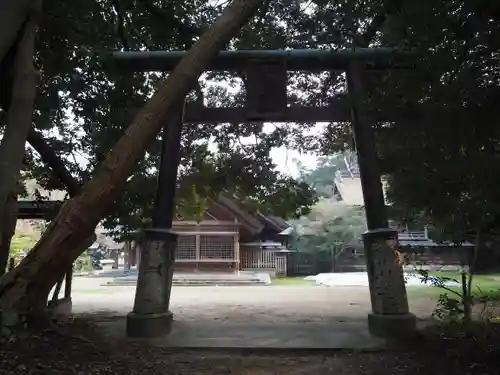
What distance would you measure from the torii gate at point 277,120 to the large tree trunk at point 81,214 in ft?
6.88

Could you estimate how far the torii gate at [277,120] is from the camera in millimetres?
6551

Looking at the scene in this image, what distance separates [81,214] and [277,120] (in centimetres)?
416

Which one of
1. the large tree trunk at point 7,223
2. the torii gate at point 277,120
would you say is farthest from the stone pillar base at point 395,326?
the large tree trunk at point 7,223

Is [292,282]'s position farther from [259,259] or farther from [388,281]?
[388,281]

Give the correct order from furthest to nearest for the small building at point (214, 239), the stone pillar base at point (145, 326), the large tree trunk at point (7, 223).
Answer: the small building at point (214, 239), the stone pillar base at point (145, 326), the large tree trunk at point (7, 223)

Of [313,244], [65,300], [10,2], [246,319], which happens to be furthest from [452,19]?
[313,244]

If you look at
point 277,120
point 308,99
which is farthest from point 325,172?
point 277,120

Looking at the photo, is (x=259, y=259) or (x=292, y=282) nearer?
(x=292, y=282)

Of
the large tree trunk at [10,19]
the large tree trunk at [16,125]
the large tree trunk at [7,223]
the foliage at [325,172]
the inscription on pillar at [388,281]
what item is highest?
the foliage at [325,172]

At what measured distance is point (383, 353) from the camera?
5.80 metres

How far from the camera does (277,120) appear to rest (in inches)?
313

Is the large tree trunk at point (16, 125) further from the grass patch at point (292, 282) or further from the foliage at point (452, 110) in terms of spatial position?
the grass patch at point (292, 282)

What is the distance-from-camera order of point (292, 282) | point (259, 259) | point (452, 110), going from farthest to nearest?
→ point (259, 259)
point (292, 282)
point (452, 110)

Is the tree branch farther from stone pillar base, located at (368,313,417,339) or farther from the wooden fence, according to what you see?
the wooden fence
